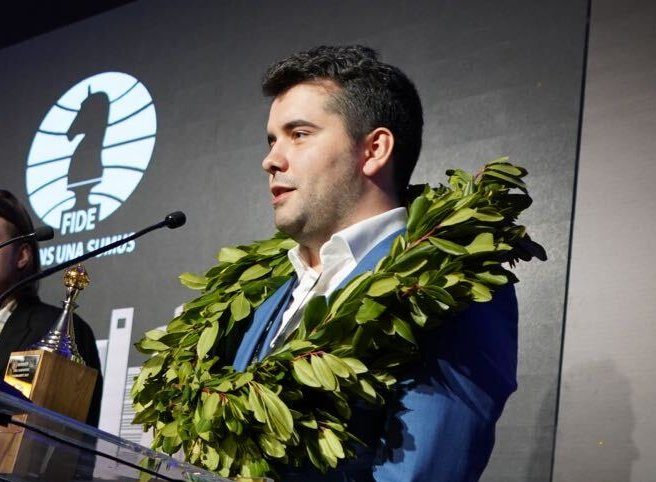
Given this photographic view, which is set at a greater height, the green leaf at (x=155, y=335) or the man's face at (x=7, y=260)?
the man's face at (x=7, y=260)

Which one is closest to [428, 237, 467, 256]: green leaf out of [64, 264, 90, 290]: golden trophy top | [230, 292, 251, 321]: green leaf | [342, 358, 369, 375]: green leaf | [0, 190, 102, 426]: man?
[342, 358, 369, 375]: green leaf

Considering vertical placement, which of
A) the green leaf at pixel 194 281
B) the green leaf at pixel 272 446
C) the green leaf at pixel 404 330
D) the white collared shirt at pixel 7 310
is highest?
the white collared shirt at pixel 7 310

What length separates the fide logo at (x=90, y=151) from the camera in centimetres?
390

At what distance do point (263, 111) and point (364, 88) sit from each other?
4.85 ft

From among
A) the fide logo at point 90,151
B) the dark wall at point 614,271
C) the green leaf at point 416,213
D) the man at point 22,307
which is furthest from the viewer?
the fide logo at point 90,151

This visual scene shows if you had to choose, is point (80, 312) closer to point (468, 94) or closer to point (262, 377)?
point (468, 94)

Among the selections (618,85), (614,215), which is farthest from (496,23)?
(614,215)

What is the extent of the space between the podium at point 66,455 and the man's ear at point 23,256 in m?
2.50

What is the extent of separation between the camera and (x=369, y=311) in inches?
66.2

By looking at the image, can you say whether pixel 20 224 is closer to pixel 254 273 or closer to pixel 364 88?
pixel 254 273

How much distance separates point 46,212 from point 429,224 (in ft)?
8.58

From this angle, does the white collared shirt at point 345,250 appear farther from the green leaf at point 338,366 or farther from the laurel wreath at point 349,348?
the green leaf at point 338,366

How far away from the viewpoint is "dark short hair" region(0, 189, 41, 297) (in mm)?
3502

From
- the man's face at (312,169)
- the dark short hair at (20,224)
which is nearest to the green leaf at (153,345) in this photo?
the man's face at (312,169)
